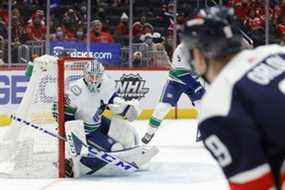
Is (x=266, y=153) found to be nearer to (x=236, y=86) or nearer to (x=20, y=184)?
(x=236, y=86)

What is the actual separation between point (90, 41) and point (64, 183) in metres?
6.46

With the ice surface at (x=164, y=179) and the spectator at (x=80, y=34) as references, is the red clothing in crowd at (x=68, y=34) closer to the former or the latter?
the spectator at (x=80, y=34)

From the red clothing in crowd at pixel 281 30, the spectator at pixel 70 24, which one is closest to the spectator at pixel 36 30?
the spectator at pixel 70 24

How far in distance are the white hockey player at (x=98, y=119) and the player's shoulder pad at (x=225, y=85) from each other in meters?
3.90

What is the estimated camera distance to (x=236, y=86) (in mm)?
1488

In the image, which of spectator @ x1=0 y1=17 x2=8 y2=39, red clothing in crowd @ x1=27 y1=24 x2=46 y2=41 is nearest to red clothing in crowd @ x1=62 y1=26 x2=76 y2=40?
red clothing in crowd @ x1=27 y1=24 x2=46 y2=41

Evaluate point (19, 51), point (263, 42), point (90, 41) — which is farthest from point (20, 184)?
point (263, 42)

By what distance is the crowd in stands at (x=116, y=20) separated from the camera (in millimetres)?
11578

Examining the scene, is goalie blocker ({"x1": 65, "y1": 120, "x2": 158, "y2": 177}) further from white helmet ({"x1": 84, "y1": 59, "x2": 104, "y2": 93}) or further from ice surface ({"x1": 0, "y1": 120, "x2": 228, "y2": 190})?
white helmet ({"x1": 84, "y1": 59, "x2": 104, "y2": 93})

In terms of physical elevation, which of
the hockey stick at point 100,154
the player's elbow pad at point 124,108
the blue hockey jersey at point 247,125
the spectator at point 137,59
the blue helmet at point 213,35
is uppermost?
the blue helmet at point 213,35

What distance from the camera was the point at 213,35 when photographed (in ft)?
5.05

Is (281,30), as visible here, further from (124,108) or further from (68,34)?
(124,108)

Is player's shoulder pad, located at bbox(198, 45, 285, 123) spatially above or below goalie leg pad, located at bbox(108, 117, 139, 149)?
above

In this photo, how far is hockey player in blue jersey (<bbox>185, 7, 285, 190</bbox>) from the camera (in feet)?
4.76
